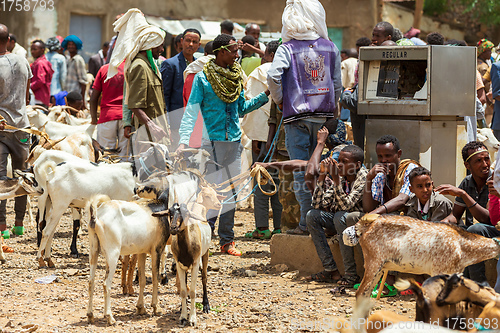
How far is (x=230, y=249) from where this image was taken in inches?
296

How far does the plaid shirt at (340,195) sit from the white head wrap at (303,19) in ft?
5.25

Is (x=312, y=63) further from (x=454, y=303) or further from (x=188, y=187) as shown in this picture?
(x=454, y=303)

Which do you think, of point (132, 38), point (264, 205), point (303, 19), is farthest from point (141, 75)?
point (264, 205)

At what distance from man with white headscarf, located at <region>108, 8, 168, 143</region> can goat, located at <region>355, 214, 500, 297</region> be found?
10.3 feet

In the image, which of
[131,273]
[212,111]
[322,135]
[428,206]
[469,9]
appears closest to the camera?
[428,206]

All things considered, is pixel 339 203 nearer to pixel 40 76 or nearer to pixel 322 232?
pixel 322 232

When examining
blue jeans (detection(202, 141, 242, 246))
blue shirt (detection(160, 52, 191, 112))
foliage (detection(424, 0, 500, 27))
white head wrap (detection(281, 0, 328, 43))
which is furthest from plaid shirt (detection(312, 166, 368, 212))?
foliage (detection(424, 0, 500, 27))

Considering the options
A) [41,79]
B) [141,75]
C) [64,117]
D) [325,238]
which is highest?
[41,79]

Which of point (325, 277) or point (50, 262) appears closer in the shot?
point (325, 277)

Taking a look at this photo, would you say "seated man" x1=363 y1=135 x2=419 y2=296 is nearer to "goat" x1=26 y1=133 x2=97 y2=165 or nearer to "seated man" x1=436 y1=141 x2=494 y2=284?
"seated man" x1=436 y1=141 x2=494 y2=284

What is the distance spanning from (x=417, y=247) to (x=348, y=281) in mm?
1221

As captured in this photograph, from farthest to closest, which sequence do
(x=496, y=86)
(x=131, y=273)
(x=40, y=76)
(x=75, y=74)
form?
(x=75, y=74)
(x=40, y=76)
(x=496, y=86)
(x=131, y=273)

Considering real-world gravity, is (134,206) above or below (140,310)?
above

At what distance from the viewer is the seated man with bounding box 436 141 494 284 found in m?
5.27
